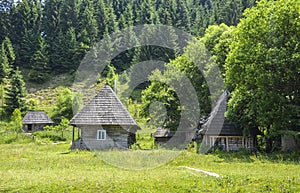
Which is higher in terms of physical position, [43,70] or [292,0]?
[43,70]

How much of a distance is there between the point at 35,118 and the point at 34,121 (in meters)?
0.56

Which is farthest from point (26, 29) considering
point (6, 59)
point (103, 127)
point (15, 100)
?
point (103, 127)

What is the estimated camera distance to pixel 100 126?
98.9 feet

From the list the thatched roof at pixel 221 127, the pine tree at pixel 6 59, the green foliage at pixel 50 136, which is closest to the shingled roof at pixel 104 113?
the thatched roof at pixel 221 127

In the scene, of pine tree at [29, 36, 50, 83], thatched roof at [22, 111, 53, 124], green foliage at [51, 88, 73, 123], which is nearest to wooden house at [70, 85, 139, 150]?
thatched roof at [22, 111, 53, 124]

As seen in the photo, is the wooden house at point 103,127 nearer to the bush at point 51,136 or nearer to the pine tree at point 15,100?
the bush at point 51,136

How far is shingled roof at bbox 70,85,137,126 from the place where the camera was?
2973 cm

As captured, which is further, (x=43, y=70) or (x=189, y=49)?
(x=43, y=70)

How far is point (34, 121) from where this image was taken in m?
60.0

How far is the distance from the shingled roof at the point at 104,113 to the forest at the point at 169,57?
857cm

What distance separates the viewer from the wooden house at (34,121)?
59750 millimetres

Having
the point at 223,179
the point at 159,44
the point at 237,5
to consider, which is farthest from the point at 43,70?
the point at 223,179

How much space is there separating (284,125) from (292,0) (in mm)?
8214

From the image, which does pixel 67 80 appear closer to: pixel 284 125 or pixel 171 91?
pixel 171 91
